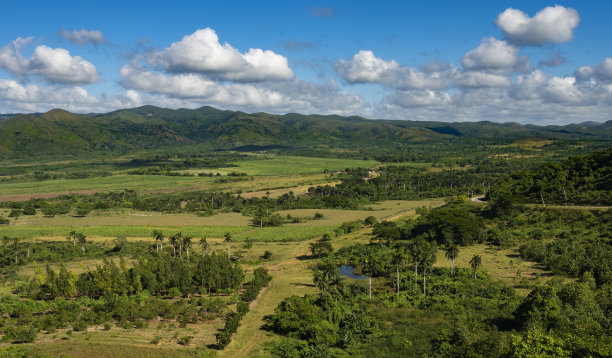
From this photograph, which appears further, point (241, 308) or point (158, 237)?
point (158, 237)

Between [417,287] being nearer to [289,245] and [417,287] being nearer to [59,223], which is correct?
[289,245]

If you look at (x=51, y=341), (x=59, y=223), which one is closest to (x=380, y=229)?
(x=51, y=341)

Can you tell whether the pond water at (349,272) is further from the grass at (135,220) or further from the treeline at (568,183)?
the treeline at (568,183)

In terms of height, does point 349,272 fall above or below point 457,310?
below

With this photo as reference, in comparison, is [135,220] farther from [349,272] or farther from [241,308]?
[241,308]

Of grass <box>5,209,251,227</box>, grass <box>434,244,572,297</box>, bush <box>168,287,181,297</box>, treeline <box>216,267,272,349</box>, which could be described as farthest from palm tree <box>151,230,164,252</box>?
grass <box>434,244,572,297</box>

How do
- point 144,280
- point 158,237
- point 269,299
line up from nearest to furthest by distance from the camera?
1. point 269,299
2. point 144,280
3. point 158,237

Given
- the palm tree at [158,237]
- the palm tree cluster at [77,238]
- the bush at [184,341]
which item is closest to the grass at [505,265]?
Answer: the bush at [184,341]

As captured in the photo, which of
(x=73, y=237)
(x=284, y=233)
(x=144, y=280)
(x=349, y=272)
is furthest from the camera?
(x=284, y=233)

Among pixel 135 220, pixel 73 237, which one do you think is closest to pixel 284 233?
pixel 73 237

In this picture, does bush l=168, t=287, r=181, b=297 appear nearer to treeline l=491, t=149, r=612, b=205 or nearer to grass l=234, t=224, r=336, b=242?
grass l=234, t=224, r=336, b=242
